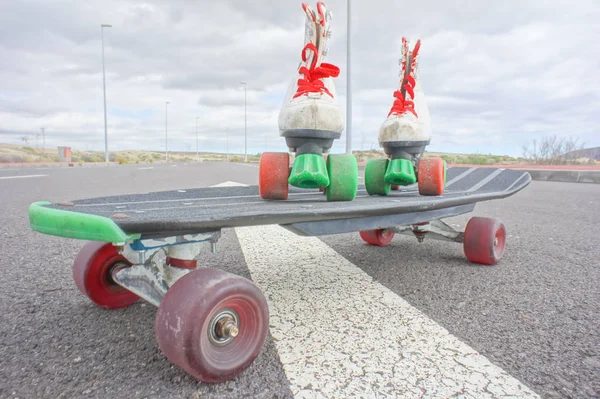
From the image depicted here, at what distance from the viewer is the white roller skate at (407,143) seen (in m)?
2.32

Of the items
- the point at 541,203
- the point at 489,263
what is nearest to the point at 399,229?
the point at 489,263

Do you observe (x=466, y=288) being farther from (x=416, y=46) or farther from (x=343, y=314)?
(x=416, y=46)

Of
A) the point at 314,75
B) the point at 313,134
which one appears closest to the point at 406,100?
the point at 314,75

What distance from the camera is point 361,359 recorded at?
3.97ft

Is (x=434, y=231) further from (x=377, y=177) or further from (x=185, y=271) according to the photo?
(x=185, y=271)

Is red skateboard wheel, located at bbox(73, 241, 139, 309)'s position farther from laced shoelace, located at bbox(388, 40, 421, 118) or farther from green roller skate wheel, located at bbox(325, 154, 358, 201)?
laced shoelace, located at bbox(388, 40, 421, 118)

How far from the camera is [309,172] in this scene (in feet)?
5.84

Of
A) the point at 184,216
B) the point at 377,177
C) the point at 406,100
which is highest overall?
the point at 406,100

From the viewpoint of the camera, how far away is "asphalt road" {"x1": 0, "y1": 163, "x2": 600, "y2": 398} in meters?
1.08

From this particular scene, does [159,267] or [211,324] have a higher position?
[159,267]

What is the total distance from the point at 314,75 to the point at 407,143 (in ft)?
2.67

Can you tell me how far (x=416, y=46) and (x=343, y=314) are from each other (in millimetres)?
1949

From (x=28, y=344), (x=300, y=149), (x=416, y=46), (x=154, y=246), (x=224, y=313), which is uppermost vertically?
(x=416, y=46)

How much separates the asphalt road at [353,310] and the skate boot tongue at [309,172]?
0.56m
